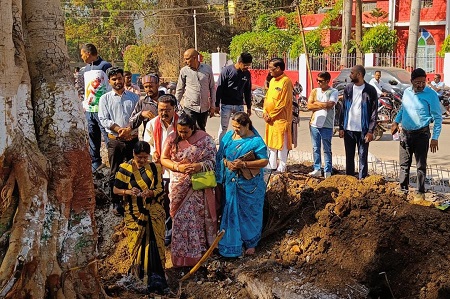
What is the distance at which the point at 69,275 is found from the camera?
428 cm

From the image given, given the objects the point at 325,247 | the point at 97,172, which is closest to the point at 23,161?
the point at 325,247

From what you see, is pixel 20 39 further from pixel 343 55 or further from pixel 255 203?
pixel 343 55

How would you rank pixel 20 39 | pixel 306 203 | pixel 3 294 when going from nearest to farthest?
1. pixel 3 294
2. pixel 20 39
3. pixel 306 203

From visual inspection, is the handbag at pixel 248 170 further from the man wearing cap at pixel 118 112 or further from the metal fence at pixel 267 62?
the metal fence at pixel 267 62

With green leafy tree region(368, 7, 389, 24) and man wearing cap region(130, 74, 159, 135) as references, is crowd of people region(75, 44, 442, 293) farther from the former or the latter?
green leafy tree region(368, 7, 389, 24)

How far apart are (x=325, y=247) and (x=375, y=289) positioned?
651 millimetres

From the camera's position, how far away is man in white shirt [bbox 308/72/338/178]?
808 cm

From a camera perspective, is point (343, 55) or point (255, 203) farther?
point (343, 55)

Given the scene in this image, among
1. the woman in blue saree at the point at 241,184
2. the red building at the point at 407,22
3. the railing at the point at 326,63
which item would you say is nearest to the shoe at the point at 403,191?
the woman in blue saree at the point at 241,184

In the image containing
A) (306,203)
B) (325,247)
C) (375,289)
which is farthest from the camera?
(306,203)

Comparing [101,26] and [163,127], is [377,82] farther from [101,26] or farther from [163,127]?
[101,26]

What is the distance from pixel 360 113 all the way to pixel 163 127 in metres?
2.84

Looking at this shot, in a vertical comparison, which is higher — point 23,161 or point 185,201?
point 23,161

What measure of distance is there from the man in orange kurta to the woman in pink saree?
229 cm
